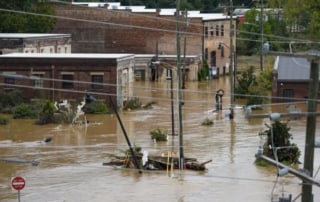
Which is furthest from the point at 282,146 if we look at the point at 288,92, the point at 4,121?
the point at 288,92

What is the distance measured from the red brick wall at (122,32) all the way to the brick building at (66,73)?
16754 millimetres

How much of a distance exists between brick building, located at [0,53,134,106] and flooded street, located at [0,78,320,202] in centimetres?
242

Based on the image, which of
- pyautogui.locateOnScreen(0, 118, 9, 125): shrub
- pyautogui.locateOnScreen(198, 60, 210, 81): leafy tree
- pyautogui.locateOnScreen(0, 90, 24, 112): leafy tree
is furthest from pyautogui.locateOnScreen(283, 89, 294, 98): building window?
pyautogui.locateOnScreen(0, 118, 9, 125): shrub

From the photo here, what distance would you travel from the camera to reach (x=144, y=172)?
31.5 m

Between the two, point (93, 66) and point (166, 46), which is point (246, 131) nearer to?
point (93, 66)

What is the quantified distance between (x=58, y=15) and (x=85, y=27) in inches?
86.3

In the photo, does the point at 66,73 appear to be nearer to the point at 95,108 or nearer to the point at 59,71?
the point at 59,71

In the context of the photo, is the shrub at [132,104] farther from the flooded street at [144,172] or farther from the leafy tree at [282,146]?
the leafy tree at [282,146]

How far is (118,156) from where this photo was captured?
33688 mm

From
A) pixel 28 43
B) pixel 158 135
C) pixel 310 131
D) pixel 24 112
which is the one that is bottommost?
pixel 158 135

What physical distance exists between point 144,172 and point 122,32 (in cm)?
3968

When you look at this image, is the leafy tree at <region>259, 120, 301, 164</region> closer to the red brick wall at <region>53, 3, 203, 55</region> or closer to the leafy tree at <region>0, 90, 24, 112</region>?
the leafy tree at <region>0, 90, 24, 112</region>

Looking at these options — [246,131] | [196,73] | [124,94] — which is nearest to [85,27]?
[196,73]

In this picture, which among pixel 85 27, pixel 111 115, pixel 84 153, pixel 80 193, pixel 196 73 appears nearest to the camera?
pixel 80 193
